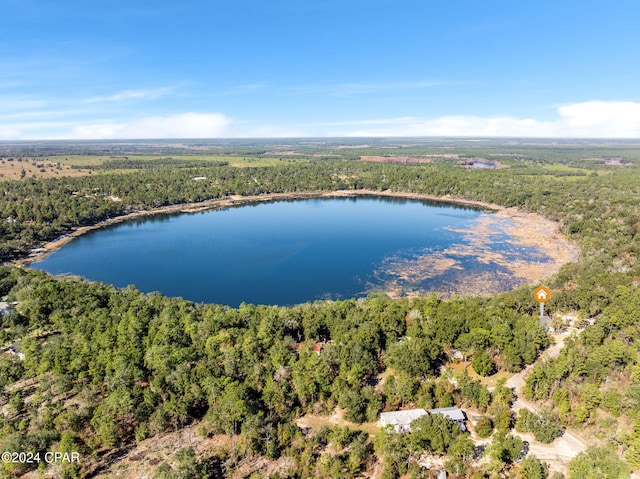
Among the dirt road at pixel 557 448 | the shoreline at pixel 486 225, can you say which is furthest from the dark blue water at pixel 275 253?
the dirt road at pixel 557 448

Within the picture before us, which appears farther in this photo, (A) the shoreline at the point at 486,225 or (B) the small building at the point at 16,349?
(A) the shoreline at the point at 486,225

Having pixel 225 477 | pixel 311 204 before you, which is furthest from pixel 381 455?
pixel 311 204

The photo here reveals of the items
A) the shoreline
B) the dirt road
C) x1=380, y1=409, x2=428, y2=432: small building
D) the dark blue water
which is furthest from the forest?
the shoreline

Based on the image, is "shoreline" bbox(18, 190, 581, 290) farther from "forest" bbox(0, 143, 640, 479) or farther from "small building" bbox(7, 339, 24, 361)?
"small building" bbox(7, 339, 24, 361)

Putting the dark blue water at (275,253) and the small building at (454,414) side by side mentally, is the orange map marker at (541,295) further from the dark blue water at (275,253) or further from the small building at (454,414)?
the small building at (454,414)

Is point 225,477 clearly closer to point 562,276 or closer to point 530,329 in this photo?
point 530,329

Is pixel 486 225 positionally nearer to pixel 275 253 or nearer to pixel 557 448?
pixel 275 253

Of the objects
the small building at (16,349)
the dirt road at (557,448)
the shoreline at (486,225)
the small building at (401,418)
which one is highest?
the shoreline at (486,225)

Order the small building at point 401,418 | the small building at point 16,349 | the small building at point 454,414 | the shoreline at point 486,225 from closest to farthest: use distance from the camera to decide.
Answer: the small building at point 401,418 → the small building at point 454,414 → the small building at point 16,349 → the shoreline at point 486,225
